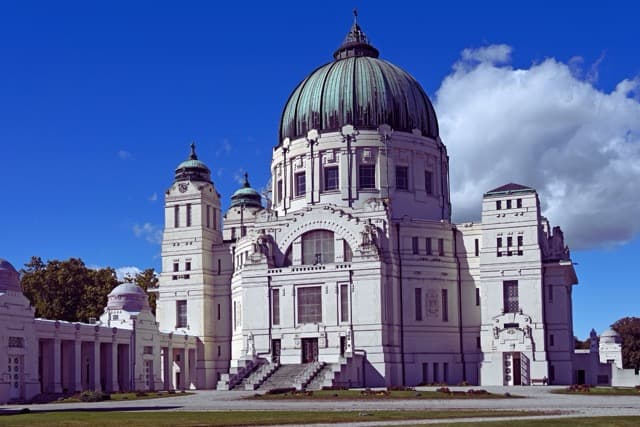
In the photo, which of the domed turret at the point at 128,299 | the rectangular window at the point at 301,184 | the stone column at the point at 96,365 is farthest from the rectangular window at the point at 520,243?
the stone column at the point at 96,365

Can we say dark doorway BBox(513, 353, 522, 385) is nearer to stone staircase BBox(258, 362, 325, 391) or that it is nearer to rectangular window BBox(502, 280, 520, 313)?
rectangular window BBox(502, 280, 520, 313)

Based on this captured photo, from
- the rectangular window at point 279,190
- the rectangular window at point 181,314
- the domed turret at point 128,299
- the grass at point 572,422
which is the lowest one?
the grass at point 572,422

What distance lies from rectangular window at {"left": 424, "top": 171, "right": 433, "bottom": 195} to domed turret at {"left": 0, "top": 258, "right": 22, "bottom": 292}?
46518 millimetres

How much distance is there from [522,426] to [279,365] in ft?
193

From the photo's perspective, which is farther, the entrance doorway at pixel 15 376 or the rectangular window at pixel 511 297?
the rectangular window at pixel 511 297

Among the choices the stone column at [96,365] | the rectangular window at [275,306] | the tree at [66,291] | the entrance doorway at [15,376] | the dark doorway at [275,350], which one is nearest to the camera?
the entrance doorway at [15,376]

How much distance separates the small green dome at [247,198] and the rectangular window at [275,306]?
2396 centimetres

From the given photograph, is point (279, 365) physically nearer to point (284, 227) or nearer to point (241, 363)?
point (241, 363)

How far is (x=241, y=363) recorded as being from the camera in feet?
318

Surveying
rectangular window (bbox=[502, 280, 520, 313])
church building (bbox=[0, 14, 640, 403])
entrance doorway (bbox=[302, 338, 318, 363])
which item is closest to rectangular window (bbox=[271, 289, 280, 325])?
church building (bbox=[0, 14, 640, 403])

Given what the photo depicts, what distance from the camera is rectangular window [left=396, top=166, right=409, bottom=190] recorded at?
109 meters

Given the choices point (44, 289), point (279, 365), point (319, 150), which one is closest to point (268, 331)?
point (279, 365)

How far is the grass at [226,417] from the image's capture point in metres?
45.8

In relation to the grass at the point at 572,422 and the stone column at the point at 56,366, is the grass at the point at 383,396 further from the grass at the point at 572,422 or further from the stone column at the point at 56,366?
the grass at the point at 572,422
